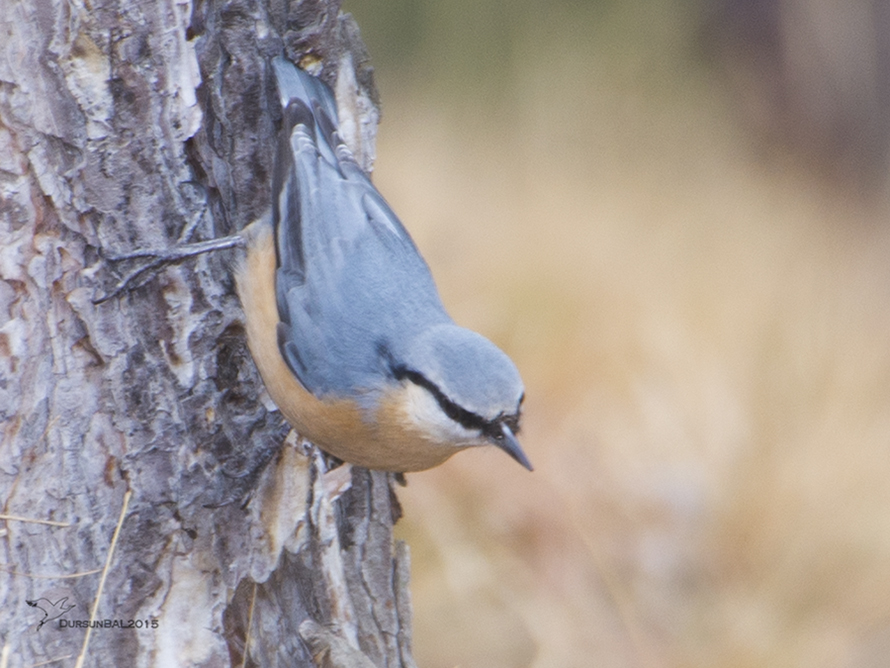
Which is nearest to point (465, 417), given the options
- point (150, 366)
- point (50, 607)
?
point (150, 366)

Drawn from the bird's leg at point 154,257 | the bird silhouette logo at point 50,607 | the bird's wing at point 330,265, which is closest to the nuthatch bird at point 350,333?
the bird's wing at point 330,265

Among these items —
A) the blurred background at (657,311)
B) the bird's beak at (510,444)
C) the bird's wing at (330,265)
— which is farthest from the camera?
the blurred background at (657,311)

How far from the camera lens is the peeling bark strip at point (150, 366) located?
1900mm

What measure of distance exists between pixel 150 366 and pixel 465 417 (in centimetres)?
69

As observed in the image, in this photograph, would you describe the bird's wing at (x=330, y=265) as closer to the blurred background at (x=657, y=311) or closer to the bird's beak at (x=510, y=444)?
the bird's beak at (x=510, y=444)

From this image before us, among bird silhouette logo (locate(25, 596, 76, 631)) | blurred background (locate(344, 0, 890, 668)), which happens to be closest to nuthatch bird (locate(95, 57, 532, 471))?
bird silhouette logo (locate(25, 596, 76, 631))

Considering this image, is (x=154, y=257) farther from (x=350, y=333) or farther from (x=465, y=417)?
(x=465, y=417)

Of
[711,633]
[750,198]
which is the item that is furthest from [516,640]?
[750,198]

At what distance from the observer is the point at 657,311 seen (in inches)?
175

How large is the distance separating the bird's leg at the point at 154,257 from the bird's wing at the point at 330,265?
19cm

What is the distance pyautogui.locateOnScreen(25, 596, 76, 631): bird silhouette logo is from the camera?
2.02 m

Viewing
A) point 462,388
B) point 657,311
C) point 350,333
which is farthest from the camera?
point 657,311

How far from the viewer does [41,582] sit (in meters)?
2.02

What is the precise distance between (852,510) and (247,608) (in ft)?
8.76
